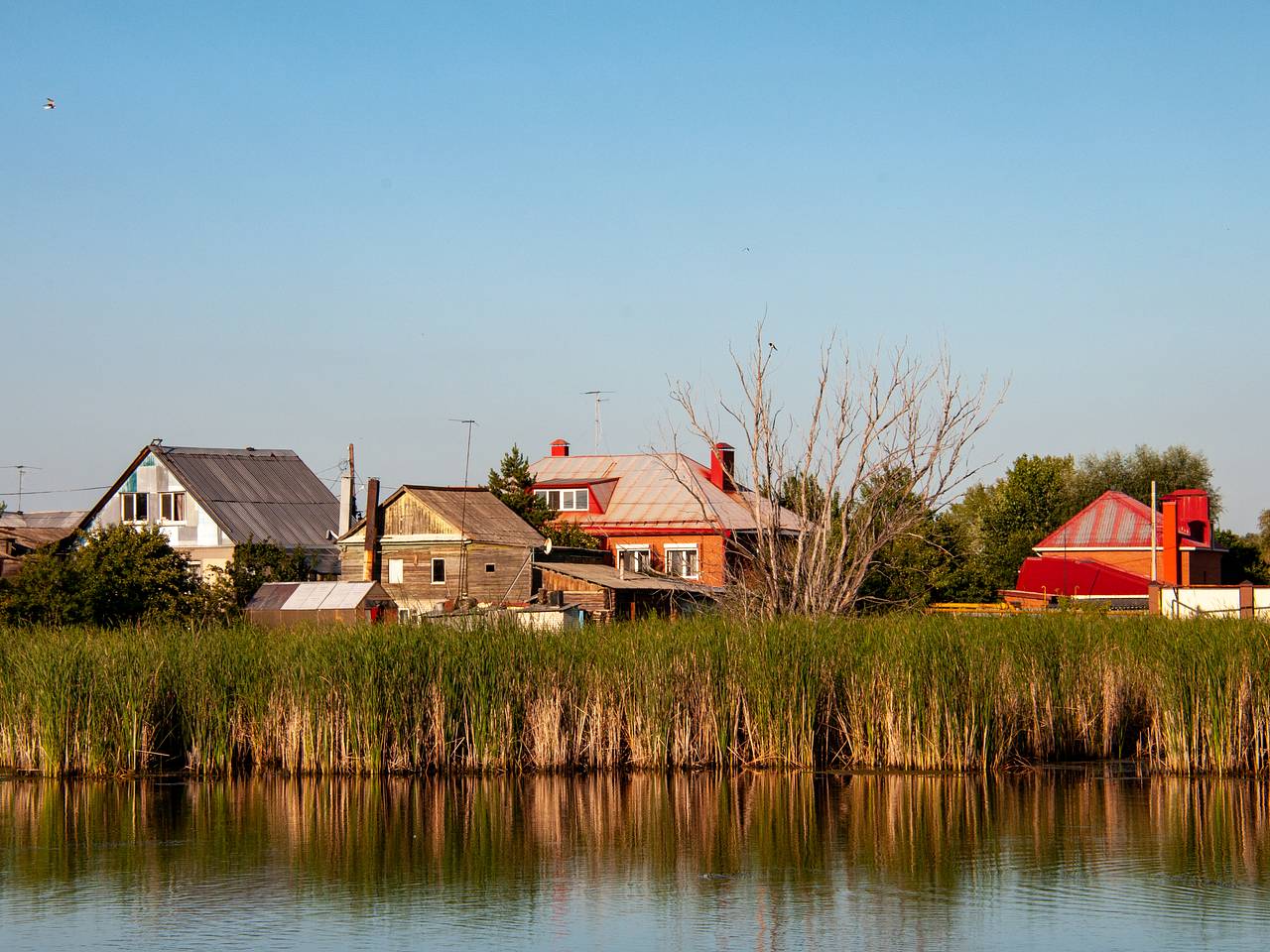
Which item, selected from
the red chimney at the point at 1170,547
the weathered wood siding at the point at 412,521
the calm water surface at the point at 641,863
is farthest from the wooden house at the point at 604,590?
the calm water surface at the point at 641,863

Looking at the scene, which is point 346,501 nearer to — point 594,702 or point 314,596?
point 314,596

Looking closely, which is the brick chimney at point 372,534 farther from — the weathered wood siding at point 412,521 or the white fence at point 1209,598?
the white fence at point 1209,598

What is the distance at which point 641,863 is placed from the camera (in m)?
12.8

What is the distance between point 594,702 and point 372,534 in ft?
93.4

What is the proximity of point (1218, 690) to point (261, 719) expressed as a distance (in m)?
11.1

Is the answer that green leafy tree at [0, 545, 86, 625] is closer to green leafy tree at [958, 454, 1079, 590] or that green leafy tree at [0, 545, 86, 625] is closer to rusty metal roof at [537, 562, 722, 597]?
rusty metal roof at [537, 562, 722, 597]

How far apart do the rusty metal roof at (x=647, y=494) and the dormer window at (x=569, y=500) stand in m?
0.32

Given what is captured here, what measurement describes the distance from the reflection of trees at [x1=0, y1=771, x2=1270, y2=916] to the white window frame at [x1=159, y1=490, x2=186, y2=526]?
32.7 m

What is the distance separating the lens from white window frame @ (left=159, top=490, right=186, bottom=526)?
49.6 metres

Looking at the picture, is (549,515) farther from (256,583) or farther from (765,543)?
(765,543)

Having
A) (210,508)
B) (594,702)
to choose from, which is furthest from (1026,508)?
(594,702)

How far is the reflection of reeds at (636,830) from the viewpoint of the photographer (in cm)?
1238

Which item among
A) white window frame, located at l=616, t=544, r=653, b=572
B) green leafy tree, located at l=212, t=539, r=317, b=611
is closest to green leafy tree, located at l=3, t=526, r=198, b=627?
green leafy tree, located at l=212, t=539, r=317, b=611

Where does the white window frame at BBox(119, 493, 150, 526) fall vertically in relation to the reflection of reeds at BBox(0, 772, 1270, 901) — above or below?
above
